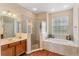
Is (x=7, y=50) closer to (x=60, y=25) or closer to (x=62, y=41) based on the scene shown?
(x=62, y=41)

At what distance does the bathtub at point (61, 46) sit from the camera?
2.88 m

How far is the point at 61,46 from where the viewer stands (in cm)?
324

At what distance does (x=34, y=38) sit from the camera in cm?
365

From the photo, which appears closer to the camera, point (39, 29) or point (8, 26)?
point (8, 26)

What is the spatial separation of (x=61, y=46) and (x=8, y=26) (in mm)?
2018

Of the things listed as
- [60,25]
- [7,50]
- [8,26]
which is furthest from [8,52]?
[60,25]

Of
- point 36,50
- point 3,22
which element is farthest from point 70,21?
point 3,22

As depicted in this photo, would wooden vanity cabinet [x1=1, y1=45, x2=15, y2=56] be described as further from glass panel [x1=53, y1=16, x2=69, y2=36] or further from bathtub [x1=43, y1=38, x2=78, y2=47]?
glass panel [x1=53, y1=16, x2=69, y2=36]

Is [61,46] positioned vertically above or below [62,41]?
below

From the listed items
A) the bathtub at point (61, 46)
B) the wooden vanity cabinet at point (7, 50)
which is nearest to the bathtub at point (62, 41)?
the bathtub at point (61, 46)

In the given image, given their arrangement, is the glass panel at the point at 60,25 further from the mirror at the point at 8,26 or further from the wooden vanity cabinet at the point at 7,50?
the wooden vanity cabinet at the point at 7,50

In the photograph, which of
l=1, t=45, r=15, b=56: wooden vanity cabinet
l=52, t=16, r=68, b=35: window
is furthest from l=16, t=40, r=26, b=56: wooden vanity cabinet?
l=52, t=16, r=68, b=35: window

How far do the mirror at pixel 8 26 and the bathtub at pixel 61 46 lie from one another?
4.42ft

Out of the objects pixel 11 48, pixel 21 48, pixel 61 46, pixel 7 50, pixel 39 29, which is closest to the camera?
pixel 7 50
